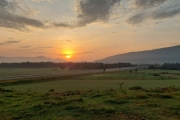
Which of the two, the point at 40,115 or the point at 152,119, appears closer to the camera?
the point at 152,119

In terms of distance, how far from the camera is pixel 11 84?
843 inches

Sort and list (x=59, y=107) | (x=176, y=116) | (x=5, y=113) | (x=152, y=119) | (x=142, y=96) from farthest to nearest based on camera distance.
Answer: (x=142, y=96), (x=59, y=107), (x=5, y=113), (x=176, y=116), (x=152, y=119)

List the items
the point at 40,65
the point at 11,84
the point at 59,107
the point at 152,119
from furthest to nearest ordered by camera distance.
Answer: the point at 40,65 < the point at 11,84 < the point at 59,107 < the point at 152,119

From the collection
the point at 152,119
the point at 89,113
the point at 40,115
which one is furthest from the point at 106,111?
the point at 40,115

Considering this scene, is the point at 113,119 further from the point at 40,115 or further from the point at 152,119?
the point at 40,115

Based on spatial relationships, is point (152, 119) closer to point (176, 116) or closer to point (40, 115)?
point (176, 116)

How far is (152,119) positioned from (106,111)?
6.59 ft

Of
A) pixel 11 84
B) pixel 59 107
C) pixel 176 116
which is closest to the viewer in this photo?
pixel 176 116

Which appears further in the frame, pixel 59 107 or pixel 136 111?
pixel 59 107

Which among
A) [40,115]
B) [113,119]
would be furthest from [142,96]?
[40,115]

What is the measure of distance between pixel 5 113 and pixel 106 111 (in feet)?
14.8

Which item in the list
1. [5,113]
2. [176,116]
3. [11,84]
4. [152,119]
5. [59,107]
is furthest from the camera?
[11,84]

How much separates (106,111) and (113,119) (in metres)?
1.05

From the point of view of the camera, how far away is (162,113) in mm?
7762
